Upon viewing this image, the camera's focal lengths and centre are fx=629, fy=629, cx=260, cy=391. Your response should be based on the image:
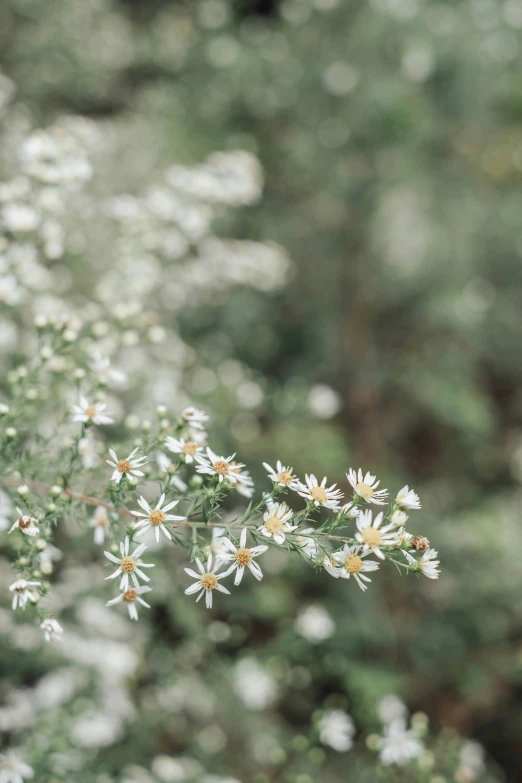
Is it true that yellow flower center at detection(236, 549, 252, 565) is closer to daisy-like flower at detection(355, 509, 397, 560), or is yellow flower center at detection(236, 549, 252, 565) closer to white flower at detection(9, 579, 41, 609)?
daisy-like flower at detection(355, 509, 397, 560)

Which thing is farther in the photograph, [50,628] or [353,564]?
[50,628]

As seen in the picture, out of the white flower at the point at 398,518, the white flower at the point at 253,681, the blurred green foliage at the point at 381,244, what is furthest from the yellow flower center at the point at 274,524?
the blurred green foliage at the point at 381,244

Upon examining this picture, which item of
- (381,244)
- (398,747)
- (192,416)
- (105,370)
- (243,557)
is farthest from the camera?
(381,244)

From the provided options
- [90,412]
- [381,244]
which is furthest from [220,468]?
[381,244]

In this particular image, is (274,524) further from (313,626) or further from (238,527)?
(313,626)

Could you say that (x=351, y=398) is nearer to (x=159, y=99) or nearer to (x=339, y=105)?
(x=339, y=105)

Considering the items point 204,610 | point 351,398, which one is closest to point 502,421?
point 351,398
